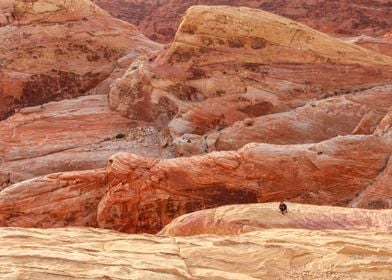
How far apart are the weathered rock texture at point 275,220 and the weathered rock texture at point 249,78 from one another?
8.91m

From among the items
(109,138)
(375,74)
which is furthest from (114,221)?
(375,74)

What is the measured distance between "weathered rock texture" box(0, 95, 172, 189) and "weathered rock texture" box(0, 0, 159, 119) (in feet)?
8.34

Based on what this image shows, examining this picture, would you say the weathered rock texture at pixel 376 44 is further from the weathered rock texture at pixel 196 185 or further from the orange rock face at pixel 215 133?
the weathered rock texture at pixel 196 185

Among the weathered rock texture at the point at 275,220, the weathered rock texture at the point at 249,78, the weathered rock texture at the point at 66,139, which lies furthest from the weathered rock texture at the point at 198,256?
the weathered rock texture at the point at 66,139

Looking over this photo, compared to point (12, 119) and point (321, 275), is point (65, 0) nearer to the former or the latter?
point (12, 119)

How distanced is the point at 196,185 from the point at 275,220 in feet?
20.5

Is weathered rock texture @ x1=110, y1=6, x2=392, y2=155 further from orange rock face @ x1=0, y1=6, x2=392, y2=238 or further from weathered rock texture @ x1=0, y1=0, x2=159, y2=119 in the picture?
weathered rock texture @ x1=0, y1=0, x2=159, y2=119

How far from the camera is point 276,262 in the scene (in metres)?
11.4

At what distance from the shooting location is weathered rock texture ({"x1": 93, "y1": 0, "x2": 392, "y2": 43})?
52938 mm

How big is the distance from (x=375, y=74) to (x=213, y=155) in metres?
Answer: 12.9

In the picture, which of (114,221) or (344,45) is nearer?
(114,221)

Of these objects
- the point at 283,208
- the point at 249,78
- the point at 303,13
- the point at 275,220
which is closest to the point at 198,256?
the point at 275,220

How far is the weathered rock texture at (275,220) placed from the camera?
15719 mm

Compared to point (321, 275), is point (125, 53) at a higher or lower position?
lower
